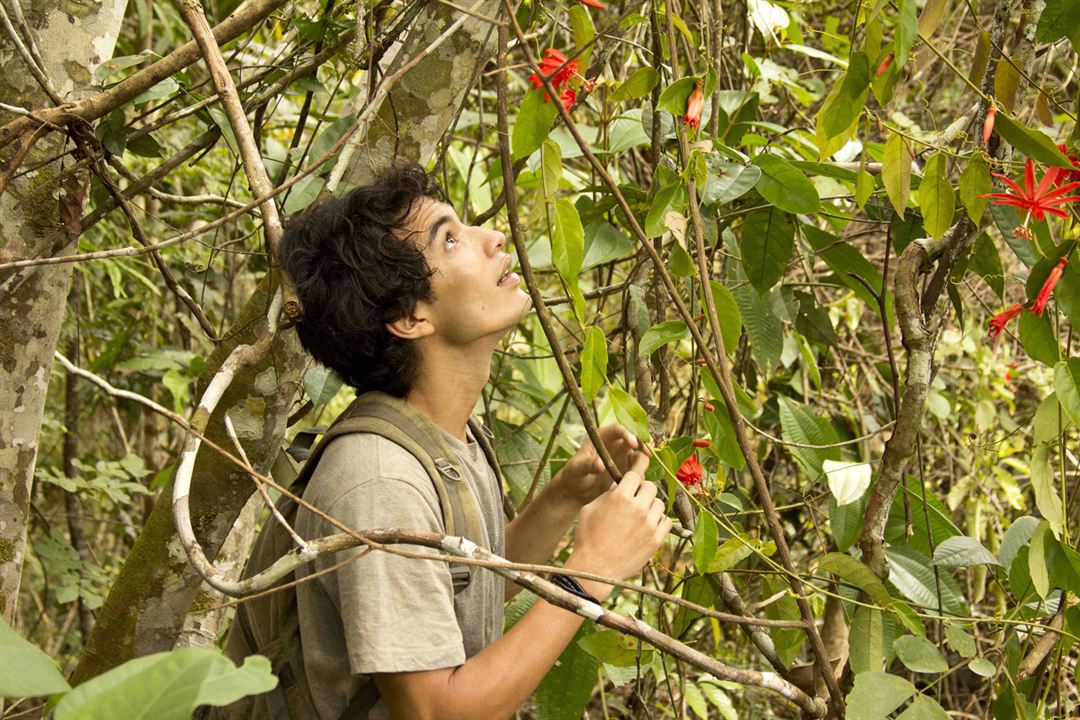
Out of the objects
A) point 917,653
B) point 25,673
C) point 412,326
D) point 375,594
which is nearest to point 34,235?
point 412,326

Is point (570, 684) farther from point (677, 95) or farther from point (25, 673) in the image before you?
point (25, 673)

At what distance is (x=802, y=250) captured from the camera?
1997 millimetres

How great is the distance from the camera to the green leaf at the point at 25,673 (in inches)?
24.2

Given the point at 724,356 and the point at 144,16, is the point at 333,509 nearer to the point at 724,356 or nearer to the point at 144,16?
the point at 724,356

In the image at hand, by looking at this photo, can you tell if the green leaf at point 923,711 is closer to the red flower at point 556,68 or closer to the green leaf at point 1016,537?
the green leaf at point 1016,537

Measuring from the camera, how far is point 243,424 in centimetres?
158

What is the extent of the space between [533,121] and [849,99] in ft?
1.20

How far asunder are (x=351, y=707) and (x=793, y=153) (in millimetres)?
1373

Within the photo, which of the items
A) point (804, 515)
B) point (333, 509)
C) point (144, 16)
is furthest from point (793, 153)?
point (144, 16)

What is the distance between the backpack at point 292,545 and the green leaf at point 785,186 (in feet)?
1.97

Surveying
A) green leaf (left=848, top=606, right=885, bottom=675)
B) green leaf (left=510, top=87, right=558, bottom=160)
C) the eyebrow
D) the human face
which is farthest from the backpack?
green leaf (left=848, top=606, right=885, bottom=675)

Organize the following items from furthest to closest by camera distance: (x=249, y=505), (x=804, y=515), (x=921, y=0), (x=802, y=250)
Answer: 1. (x=921, y=0)
2. (x=804, y=515)
3. (x=802, y=250)
4. (x=249, y=505)

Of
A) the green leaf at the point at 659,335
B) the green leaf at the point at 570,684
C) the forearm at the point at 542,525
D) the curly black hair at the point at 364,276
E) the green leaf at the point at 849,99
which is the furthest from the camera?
the green leaf at the point at 570,684

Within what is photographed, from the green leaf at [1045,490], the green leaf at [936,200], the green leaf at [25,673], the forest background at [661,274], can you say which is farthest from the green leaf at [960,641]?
the green leaf at [25,673]
